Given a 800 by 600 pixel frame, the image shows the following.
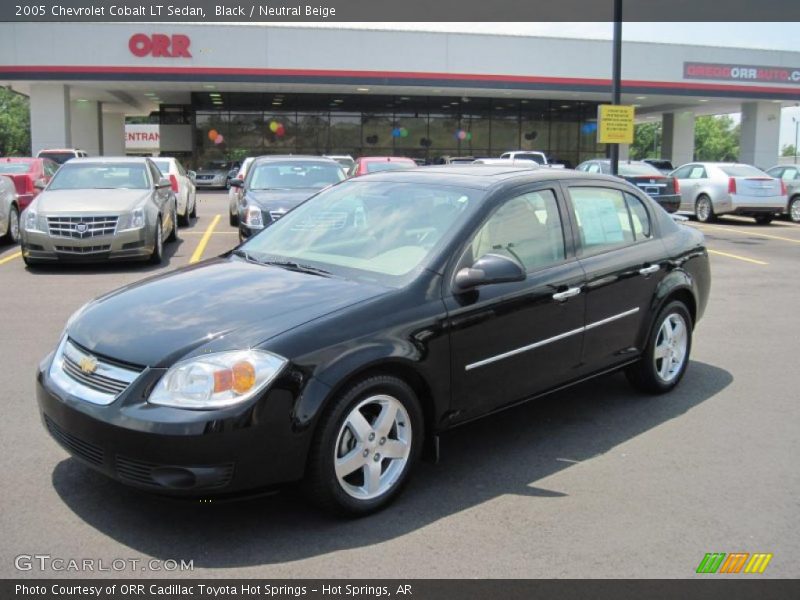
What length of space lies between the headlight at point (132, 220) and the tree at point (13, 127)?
83.5 m

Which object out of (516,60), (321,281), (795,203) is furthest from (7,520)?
(516,60)

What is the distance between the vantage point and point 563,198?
488 cm

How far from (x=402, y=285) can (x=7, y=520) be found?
215cm

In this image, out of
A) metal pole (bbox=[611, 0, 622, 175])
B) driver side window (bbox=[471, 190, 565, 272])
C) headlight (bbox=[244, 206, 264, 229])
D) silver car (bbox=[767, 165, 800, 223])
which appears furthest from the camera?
silver car (bbox=[767, 165, 800, 223])

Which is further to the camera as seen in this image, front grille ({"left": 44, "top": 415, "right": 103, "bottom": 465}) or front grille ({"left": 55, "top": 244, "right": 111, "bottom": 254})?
front grille ({"left": 55, "top": 244, "right": 111, "bottom": 254})

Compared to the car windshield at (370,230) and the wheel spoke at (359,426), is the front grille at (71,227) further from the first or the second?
the wheel spoke at (359,426)

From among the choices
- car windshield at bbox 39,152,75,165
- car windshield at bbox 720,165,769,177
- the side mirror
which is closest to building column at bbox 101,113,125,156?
car windshield at bbox 39,152,75,165

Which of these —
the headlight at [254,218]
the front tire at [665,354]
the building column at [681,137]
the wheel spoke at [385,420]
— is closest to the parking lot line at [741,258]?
the front tire at [665,354]

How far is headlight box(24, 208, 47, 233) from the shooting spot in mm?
10422

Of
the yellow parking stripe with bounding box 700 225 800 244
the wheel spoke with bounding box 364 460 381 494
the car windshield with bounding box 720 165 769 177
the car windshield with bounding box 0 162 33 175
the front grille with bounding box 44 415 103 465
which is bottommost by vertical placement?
the wheel spoke with bounding box 364 460 381 494

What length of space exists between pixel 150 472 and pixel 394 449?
114 centimetres

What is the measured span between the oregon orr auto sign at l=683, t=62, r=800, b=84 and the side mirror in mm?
36468

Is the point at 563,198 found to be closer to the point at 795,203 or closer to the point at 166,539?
the point at 166,539
